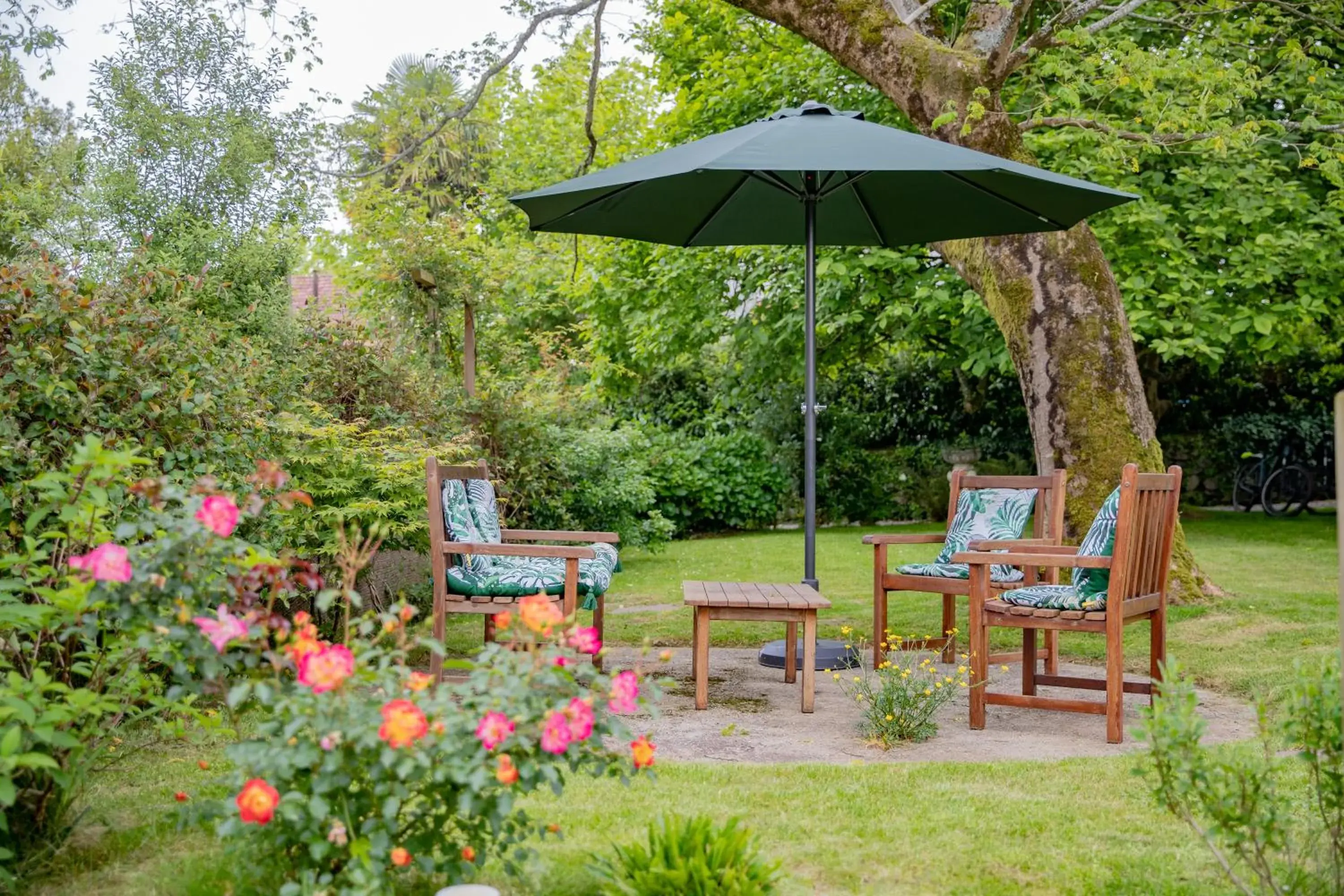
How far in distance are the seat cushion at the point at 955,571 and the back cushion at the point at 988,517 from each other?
5.7 inches

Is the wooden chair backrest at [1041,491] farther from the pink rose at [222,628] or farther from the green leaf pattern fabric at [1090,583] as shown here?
the pink rose at [222,628]

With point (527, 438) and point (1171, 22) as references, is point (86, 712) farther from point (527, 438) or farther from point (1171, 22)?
point (1171, 22)

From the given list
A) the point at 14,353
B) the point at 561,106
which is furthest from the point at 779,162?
the point at 561,106

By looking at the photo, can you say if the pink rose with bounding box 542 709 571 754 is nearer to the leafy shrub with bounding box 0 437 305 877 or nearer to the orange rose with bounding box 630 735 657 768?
the orange rose with bounding box 630 735 657 768

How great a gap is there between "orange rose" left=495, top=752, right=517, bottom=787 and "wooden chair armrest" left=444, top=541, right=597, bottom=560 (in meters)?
2.41

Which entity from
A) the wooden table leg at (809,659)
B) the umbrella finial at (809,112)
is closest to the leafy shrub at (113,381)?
the wooden table leg at (809,659)

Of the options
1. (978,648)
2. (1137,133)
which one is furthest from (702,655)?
(1137,133)

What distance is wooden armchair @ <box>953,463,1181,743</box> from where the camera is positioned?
12.8 feet

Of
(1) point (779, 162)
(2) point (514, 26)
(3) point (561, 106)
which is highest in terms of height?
(3) point (561, 106)

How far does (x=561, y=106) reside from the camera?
22.3 meters

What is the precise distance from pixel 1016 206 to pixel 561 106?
18.3 metres

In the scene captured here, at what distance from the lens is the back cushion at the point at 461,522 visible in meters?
4.74

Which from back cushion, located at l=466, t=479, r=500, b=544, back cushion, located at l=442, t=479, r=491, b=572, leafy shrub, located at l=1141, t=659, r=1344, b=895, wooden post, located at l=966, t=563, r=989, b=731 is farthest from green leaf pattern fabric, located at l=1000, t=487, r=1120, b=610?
back cushion, located at l=466, t=479, r=500, b=544

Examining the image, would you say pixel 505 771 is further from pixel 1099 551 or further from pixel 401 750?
pixel 1099 551
